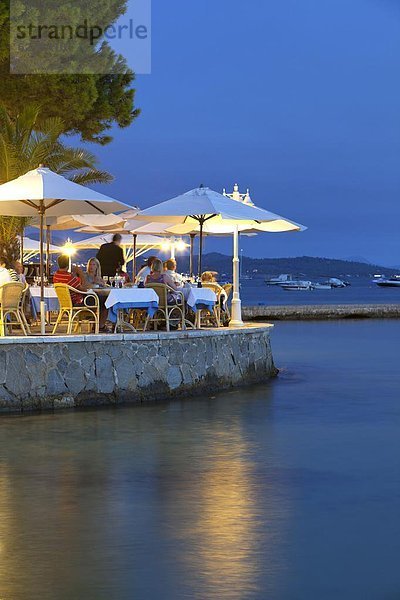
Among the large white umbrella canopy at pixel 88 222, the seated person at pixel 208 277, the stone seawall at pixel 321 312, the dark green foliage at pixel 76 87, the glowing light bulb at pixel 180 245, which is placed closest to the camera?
the seated person at pixel 208 277

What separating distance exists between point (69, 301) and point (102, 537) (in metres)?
8.18

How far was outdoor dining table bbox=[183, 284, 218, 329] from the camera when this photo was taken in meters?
15.8

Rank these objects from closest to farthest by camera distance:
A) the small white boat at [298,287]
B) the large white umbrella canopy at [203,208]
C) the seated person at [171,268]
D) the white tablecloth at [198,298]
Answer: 1. the white tablecloth at [198,298]
2. the large white umbrella canopy at [203,208]
3. the seated person at [171,268]
4. the small white boat at [298,287]

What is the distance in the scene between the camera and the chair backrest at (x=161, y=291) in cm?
1535

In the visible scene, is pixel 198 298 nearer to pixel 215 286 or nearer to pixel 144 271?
pixel 215 286

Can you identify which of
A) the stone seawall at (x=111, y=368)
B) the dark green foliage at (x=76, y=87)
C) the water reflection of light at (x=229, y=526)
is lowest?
the water reflection of light at (x=229, y=526)

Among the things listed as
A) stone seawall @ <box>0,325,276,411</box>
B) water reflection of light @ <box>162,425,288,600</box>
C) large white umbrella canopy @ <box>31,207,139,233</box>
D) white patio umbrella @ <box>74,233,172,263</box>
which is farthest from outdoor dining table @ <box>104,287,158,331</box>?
white patio umbrella @ <box>74,233,172,263</box>

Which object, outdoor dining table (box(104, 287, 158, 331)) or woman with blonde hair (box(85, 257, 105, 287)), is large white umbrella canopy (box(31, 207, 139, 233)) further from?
outdoor dining table (box(104, 287, 158, 331))

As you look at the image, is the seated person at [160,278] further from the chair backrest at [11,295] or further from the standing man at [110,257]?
the standing man at [110,257]

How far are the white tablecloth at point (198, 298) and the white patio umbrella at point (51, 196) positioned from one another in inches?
59.5

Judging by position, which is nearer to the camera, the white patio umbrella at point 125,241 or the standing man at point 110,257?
the standing man at point 110,257

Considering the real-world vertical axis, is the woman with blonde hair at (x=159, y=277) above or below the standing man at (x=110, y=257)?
below

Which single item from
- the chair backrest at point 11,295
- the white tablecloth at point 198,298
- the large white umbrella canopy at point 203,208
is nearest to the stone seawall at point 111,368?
the white tablecloth at point 198,298

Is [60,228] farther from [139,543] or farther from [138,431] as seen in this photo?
[139,543]
